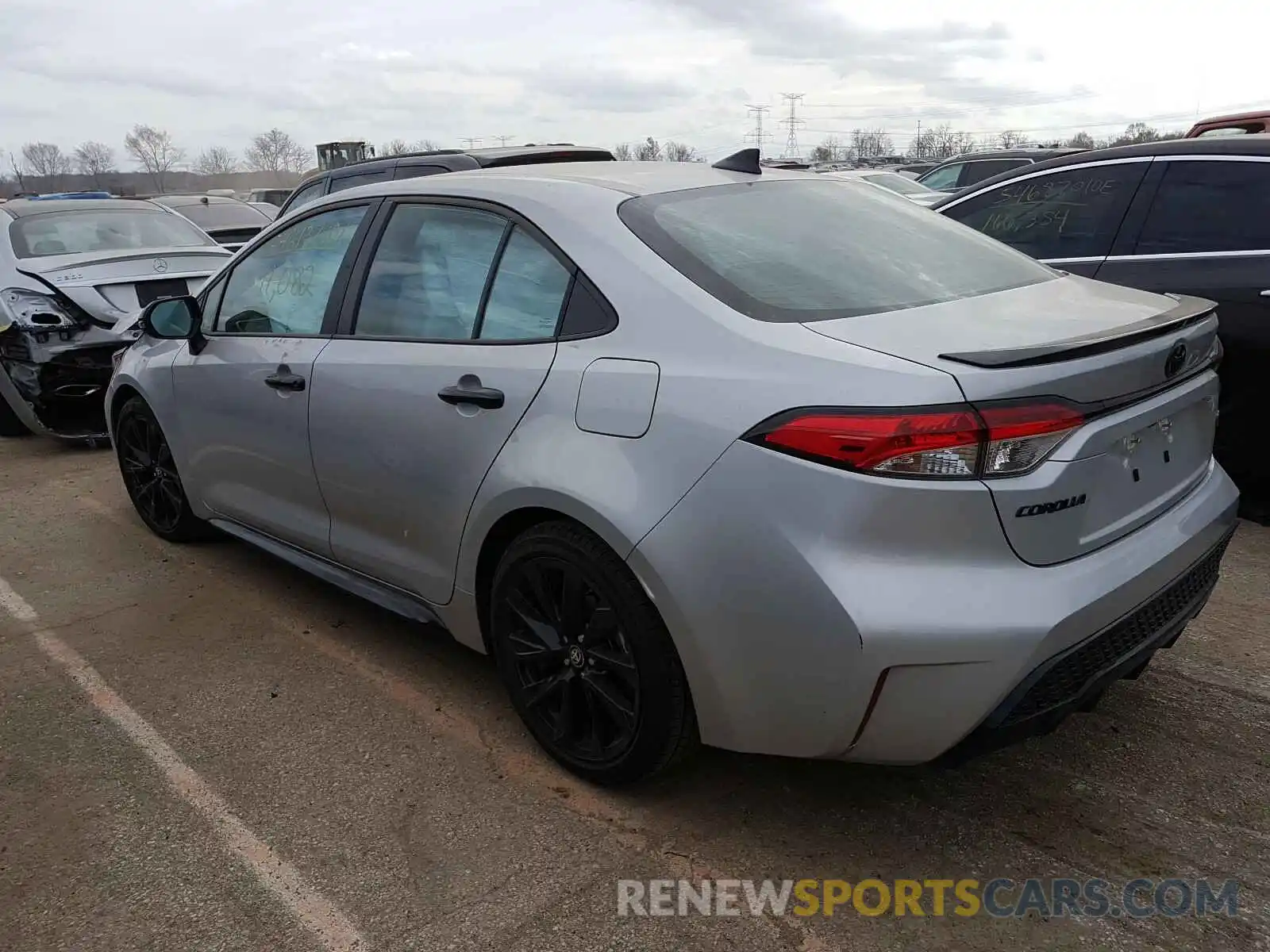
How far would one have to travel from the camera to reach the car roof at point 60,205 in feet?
23.3

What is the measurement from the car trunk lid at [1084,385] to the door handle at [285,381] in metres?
1.91

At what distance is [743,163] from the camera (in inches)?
130

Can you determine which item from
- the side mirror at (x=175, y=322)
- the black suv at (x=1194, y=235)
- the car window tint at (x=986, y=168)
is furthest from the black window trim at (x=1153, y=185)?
the car window tint at (x=986, y=168)

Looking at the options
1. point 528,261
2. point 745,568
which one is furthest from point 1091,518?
point 528,261

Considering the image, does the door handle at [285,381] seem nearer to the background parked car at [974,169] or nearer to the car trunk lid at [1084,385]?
the car trunk lid at [1084,385]

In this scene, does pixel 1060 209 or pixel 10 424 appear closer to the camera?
pixel 1060 209

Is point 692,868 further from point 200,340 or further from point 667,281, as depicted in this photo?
point 200,340

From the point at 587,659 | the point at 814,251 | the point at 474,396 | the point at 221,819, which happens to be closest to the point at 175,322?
the point at 474,396

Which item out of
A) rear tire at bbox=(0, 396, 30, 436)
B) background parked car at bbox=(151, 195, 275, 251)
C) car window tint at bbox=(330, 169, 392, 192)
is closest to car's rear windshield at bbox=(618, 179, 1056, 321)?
rear tire at bbox=(0, 396, 30, 436)

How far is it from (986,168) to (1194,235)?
9948mm

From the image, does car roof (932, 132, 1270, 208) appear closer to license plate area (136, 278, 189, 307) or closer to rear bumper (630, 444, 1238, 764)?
rear bumper (630, 444, 1238, 764)

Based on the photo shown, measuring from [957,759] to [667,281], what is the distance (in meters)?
1.29

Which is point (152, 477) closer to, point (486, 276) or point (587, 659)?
point (486, 276)

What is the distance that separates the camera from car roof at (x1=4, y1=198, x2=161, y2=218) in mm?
7090
